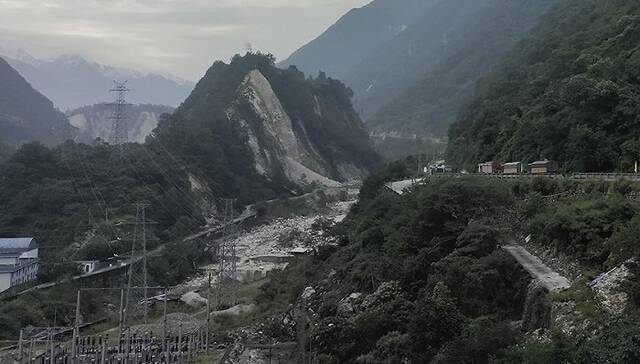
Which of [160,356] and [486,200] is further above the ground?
[486,200]

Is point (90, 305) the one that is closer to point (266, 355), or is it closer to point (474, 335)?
point (266, 355)

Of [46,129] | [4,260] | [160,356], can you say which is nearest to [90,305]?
[4,260]

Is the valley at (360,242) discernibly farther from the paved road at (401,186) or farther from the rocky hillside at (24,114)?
the rocky hillside at (24,114)

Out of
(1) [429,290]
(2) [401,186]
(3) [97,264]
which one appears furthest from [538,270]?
(3) [97,264]

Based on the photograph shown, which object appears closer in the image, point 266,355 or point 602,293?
point 602,293

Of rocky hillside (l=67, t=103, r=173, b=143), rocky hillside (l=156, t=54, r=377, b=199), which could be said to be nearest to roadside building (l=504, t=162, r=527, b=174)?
→ rocky hillside (l=156, t=54, r=377, b=199)

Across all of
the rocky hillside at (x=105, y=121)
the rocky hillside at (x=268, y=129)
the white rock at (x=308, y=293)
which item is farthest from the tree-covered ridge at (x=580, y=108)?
the rocky hillside at (x=105, y=121)

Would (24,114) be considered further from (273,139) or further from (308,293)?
(308,293)
